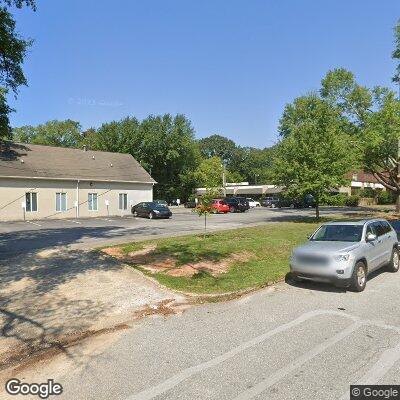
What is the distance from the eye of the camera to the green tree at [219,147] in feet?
371

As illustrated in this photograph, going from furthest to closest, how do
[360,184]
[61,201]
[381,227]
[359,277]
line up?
[360,184] → [61,201] → [381,227] → [359,277]

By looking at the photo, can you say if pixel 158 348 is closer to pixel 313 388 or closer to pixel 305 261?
A: pixel 313 388

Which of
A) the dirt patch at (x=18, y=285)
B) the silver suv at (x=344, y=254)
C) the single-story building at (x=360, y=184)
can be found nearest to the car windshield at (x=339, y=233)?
the silver suv at (x=344, y=254)

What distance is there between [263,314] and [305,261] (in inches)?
95.5

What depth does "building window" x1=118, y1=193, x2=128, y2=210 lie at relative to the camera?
124ft

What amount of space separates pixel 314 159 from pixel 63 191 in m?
20.2

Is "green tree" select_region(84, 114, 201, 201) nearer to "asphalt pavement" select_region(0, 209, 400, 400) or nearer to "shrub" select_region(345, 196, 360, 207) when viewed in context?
"shrub" select_region(345, 196, 360, 207)

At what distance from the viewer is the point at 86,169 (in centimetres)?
3681

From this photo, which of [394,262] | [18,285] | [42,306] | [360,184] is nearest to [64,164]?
[18,285]

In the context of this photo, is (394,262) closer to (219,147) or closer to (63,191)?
(63,191)

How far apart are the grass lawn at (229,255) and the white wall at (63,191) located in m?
18.1

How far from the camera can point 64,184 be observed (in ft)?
111

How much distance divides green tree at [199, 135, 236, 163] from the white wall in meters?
73.6

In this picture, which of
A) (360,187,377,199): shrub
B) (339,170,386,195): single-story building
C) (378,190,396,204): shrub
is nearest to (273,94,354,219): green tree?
(378,190,396,204): shrub
